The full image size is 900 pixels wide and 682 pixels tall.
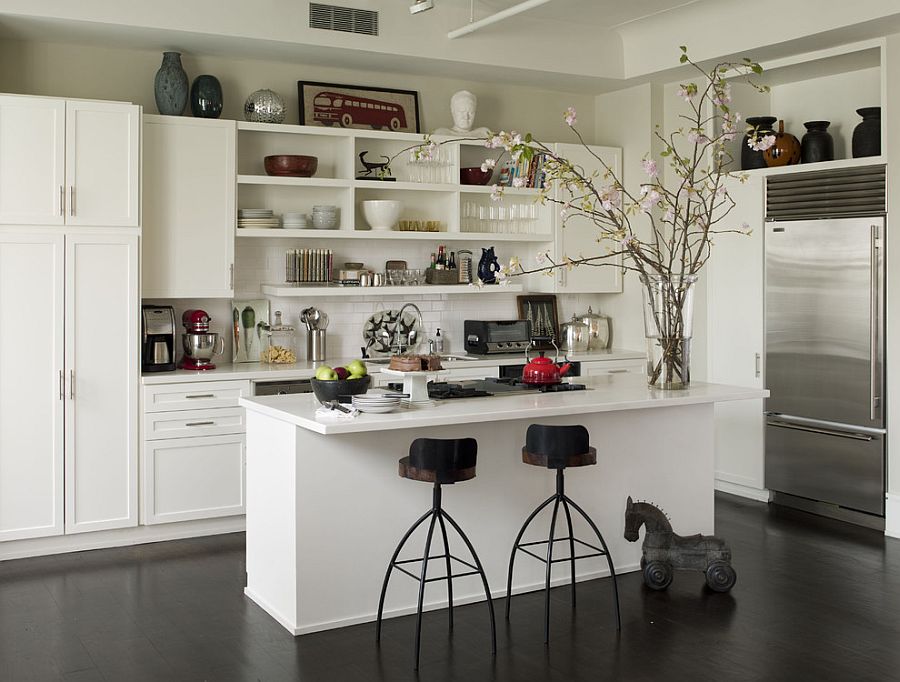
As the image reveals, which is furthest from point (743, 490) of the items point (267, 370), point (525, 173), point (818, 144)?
point (267, 370)

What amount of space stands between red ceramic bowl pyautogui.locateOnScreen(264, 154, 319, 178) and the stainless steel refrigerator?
119 inches

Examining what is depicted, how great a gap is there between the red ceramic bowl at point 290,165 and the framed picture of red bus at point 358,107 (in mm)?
321

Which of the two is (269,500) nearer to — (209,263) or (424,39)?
(209,263)

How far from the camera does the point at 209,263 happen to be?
602 centimetres

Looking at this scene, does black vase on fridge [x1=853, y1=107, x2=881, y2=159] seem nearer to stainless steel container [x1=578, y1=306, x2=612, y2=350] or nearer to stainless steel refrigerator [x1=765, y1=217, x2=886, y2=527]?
stainless steel refrigerator [x1=765, y1=217, x2=886, y2=527]

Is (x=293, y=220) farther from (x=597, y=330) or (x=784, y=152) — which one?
(x=784, y=152)

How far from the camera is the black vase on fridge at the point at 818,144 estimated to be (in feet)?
21.1

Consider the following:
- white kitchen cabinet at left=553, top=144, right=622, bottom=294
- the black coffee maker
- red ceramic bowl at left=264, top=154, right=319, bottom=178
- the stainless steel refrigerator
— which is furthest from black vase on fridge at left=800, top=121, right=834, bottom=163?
the black coffee maker

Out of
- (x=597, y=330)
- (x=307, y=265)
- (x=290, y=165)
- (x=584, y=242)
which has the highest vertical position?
(x=290, y=165)

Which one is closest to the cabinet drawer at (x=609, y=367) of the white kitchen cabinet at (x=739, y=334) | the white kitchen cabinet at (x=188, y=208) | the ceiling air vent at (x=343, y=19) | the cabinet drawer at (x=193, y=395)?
the white kitchen cabinet at (x=739, y=334)

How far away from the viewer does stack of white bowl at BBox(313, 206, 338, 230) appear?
645 cm

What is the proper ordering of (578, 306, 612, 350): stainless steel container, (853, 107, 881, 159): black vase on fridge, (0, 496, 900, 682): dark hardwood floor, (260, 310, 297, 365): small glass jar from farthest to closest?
(578, 306, 612, 350): stainless steel container < (260, 310, 297, 365): small glass jar < (853, 107, 881, 159): black vase on fridge < (0, 496, 900, 682): dark hardwood floor

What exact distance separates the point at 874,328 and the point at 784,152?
1367 mm

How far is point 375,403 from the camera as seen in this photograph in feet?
13.6
